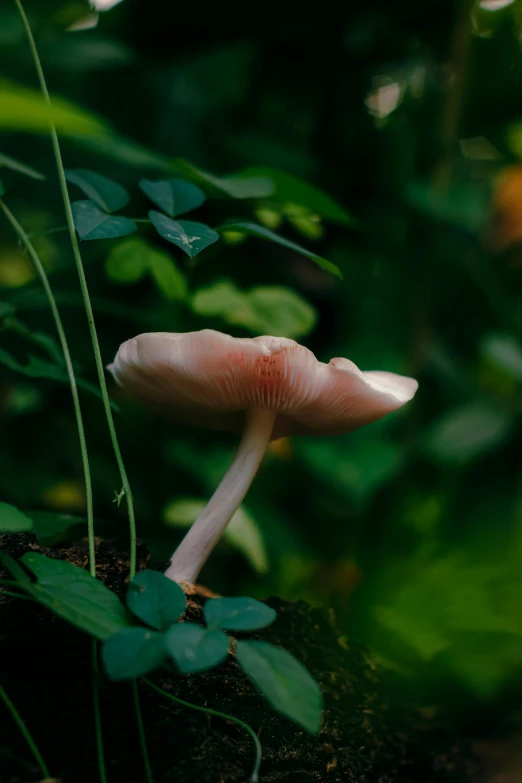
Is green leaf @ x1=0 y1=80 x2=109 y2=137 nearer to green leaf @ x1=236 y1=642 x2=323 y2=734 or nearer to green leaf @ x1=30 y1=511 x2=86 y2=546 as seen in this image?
green leaf @ x1=236 y1=642 x2=323 y2=734

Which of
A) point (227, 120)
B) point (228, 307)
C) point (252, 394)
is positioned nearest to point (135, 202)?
point (227, 120)

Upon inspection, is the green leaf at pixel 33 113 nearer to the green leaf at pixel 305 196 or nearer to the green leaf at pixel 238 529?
the green leaf at pixel 305 196

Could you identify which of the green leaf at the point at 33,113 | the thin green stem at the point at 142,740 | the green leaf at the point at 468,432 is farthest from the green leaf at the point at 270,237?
the green leaf at the point at 468,432

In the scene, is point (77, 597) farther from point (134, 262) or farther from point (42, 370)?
point (134, 262)

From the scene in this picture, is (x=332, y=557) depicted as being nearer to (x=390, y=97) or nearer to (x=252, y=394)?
(x=252, y=394)

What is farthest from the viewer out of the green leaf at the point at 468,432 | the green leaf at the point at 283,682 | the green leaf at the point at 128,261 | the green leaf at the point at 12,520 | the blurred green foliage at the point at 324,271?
the green leaf at the point at 468,432

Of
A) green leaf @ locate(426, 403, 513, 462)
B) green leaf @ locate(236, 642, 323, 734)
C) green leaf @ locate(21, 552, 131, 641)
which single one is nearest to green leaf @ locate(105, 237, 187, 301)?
green leaf @ locate(21, 552, 131, 641)

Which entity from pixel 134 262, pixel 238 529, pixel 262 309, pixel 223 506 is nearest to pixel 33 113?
pixel 223 506
